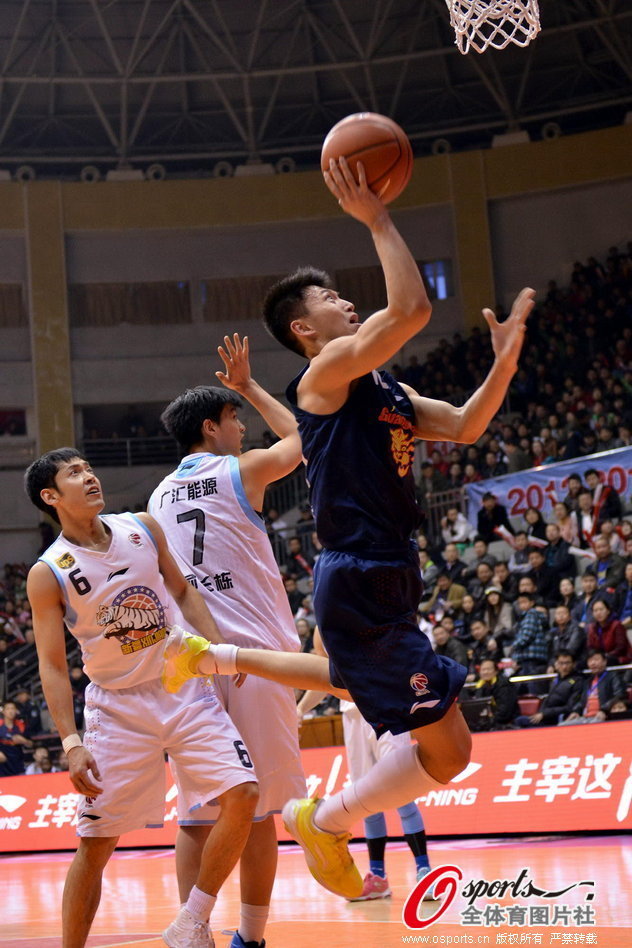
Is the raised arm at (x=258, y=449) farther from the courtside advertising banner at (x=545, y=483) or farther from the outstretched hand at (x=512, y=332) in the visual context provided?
the courtside advertising banner at (x=545, y=483)

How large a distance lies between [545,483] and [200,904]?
11.3 metres

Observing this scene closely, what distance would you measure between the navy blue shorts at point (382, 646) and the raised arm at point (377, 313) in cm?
64

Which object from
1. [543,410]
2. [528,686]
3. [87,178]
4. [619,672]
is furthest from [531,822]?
[87,178]

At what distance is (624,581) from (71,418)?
14452mm

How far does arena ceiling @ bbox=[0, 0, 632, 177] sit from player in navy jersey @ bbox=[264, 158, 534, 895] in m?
18.4

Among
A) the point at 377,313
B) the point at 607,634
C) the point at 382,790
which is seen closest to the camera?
the point at 377,313

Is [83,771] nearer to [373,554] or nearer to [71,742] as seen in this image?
[71,742]

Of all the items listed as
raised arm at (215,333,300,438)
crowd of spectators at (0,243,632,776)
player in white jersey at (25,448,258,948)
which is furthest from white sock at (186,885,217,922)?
crowd of spectators at (0,243,632,776)

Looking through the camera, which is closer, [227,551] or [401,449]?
[401,449]

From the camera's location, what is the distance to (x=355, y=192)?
3.85 meters

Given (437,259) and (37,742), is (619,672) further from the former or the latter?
(437,259)

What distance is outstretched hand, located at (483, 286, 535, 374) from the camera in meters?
3.91

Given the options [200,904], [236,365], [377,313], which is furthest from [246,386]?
[200,904]

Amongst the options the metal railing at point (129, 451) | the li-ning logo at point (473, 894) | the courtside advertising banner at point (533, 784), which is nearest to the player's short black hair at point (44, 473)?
the li-ning logo at point (473, 894)
